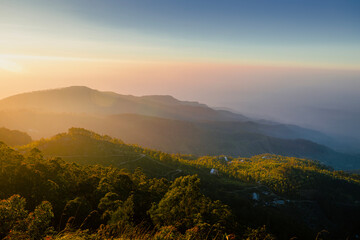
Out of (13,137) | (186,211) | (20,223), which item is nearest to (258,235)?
(186,211)

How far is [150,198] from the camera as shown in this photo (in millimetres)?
35844

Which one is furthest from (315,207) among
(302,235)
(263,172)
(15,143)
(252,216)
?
(15,143)

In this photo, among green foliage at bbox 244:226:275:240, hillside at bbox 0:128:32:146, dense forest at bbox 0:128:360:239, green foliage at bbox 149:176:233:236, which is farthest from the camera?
hillside at bbox 0:128:32:146

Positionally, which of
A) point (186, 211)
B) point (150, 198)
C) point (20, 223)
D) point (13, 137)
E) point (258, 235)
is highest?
point (20, 223)

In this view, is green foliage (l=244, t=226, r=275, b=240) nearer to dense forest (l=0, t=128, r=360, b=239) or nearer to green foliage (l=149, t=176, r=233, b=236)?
dense forest (l=0, t=128, r=360, b=239)

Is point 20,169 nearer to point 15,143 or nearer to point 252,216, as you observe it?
point 252,216

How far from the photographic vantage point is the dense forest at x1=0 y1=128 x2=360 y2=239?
574 inches

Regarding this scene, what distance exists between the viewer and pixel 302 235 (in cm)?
7869

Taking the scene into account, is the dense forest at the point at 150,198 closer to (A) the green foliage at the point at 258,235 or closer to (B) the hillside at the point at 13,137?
(A) the green foliage at the point at 258,235

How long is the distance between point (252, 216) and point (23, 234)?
294 feet

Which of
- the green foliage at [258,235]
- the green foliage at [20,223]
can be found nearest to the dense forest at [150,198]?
the green foliage at [20,223]

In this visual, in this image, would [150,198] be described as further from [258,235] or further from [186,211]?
[258,235]

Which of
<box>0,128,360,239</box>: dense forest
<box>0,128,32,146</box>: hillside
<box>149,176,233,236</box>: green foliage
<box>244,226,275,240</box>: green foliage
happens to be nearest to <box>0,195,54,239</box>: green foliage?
<box>0,128,360,239</box>: dense forest

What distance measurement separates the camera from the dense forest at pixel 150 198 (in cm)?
1457
